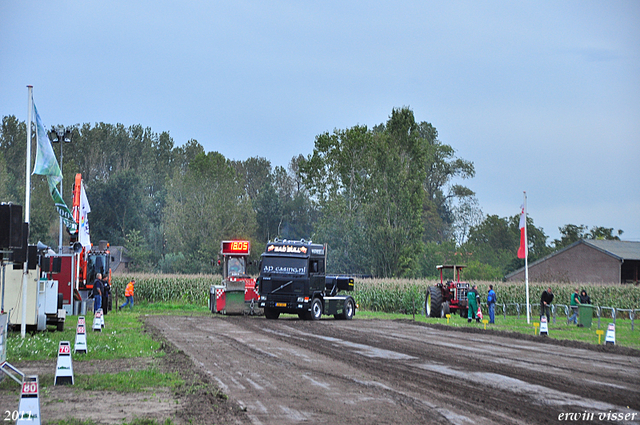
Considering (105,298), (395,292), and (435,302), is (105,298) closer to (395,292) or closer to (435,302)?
(435,302)

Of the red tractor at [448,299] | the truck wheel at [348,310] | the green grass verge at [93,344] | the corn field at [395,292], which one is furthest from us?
the corn field at [395,292]

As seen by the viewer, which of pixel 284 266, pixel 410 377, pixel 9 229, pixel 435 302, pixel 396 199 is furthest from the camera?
pixel 396 199

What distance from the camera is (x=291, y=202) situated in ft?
290

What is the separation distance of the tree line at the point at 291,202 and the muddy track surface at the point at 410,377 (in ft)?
130

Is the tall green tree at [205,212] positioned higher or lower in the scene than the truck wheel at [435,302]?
higher

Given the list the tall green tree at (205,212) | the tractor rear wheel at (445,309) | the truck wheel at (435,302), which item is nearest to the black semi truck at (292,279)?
the truck wheel at (435,302)

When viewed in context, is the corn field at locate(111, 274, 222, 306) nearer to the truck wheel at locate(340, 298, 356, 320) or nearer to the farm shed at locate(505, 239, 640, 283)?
the truck wheel at locate(340, 298, 356, 320)

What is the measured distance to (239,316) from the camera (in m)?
32.7

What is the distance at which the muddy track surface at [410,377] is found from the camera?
939cm

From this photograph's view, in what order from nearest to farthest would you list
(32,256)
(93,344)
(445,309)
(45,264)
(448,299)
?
(93,344) < (32,256) < (45,264) < (445,309) < (448,299)

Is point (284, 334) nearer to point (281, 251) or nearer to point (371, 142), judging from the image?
point (281, 251)

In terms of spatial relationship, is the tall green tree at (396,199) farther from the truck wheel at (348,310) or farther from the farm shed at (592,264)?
the truck wheel at (348,310)

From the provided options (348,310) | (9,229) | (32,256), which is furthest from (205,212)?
(9,229)

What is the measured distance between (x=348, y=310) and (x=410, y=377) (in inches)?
805
